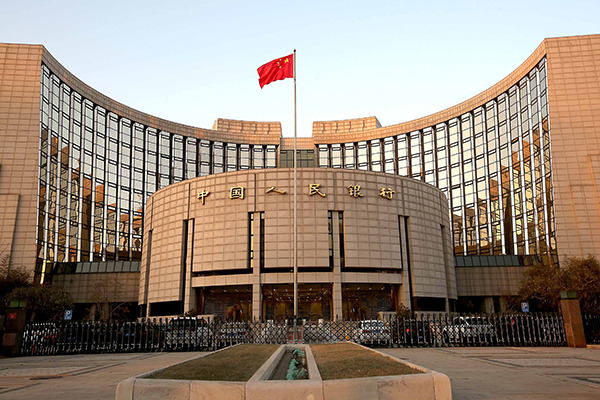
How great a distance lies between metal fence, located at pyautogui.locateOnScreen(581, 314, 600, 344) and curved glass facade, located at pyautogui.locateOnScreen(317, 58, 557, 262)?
3431 centimetres

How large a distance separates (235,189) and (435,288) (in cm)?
2617

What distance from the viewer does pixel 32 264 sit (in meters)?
58.5

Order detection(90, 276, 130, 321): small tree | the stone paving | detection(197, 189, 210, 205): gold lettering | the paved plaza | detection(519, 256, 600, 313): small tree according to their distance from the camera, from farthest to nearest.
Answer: detection(90, 276, 130, 321): small tree, detection(197, 189, 210, 205): gold lettering, detection(519, 256, 600, 313): small tree, the paved plaza, the stone paving

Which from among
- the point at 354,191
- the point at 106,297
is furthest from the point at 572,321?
the point at 106,297

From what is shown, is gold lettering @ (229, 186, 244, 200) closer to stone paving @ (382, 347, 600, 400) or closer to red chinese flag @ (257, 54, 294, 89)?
red chinese flag @ (257, 54, 294, 89)

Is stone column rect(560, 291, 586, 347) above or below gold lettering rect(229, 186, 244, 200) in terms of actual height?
below

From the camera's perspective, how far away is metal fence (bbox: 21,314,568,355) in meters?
30.1

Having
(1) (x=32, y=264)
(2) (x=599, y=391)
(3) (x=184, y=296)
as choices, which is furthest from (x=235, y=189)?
(2) (x=599, y=391)

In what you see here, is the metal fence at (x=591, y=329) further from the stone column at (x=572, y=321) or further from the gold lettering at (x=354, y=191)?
the gold lettering at (x=354, y=191)

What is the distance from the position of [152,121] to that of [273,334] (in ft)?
215

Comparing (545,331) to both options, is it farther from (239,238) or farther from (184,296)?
(184,296)

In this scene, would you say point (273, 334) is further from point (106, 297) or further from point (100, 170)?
point (100, 170)

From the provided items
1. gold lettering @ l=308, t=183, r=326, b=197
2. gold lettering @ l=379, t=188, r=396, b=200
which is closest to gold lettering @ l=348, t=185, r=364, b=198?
gold lettering @ l=379, t=188, r=396, b=200

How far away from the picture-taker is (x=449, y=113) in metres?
84.9
